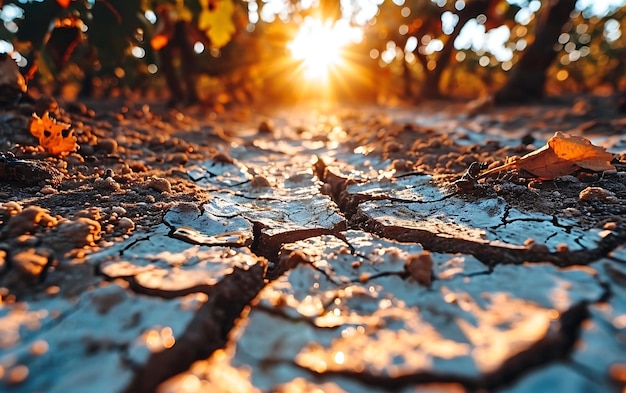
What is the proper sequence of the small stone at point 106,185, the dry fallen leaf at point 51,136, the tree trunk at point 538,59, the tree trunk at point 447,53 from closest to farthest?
the small stone at point 106,185, the dry fallen leaf at point 51,136, the tree trunk at point 538,59, the tree trunk at point 447,53

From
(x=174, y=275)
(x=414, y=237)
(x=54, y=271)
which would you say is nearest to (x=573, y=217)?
(x=414, y=237)

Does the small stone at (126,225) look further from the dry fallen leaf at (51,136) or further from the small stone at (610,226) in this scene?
the small stone at (610,226)

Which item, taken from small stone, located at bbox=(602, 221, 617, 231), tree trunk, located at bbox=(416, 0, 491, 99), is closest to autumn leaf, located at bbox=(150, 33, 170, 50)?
small stone, located at bbox=(602, 221, 617, 231)

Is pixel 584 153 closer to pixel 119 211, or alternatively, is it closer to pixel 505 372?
pixel 505 372

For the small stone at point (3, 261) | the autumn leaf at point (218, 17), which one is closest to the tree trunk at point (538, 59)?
the autumn leaf at point (218, 17)

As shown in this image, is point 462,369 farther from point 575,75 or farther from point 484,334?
point 575,75

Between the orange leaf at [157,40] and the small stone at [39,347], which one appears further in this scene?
the orange leaf at [157,40]

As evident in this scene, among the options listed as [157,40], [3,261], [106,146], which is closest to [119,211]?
[3,261]
